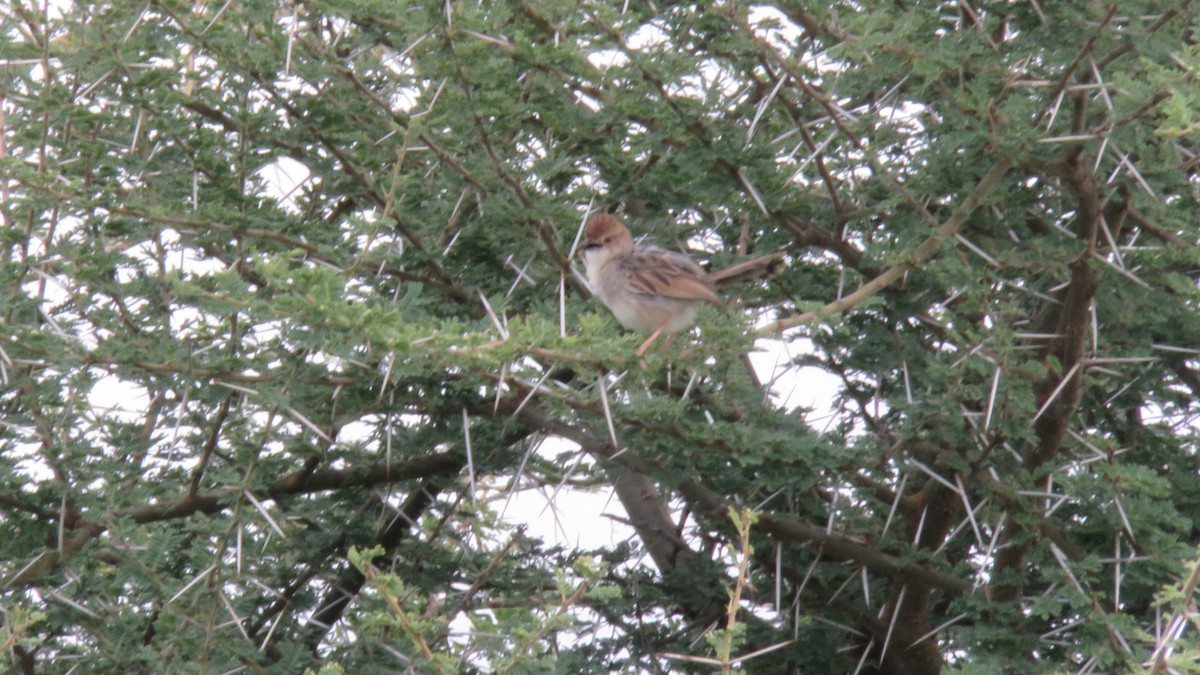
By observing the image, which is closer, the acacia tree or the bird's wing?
the acacia tree

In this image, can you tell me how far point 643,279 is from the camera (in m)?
4.90

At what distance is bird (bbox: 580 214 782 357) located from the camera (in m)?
4.72

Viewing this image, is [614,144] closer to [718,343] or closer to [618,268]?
[618,268]

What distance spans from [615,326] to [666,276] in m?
0.31

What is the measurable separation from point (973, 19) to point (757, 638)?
2.13 meters

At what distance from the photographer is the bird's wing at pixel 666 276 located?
4672mm

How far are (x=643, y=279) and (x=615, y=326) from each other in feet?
1.16

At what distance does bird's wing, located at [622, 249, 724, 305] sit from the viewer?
4672 mm

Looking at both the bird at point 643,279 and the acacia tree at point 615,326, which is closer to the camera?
the acacia tree at point 615,326

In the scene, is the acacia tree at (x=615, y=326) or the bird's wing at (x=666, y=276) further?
the bird's wing at (x=666, y=276)

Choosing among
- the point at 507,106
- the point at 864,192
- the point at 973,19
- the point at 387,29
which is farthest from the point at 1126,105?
the point at 387,29

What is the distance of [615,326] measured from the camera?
4602 millimetres

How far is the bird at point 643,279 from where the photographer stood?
472 centimetres

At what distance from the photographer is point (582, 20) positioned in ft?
14.0
